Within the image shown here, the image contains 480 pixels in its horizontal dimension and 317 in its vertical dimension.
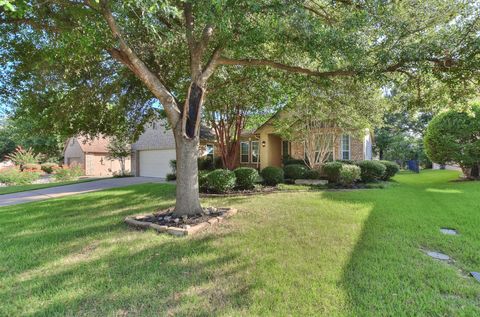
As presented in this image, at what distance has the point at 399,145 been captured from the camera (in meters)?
25.6

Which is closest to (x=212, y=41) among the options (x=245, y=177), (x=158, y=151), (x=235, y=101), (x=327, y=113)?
(x=235, y=101)

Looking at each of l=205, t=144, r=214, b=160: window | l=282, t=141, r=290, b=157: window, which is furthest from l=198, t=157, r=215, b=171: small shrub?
l=282, t=141, r=290, b=157: window

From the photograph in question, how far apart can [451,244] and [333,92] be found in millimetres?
6395

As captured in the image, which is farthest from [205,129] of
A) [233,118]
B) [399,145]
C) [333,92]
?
[399,145]

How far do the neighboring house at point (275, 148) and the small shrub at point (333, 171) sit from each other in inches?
118

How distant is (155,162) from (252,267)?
18860 millimetres

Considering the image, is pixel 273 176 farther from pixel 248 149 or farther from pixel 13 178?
pixel 13 178

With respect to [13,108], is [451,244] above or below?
below

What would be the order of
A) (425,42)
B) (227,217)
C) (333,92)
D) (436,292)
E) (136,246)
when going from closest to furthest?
(436,292)
(136,246)
(425,42)
(227,217)
(333,92)

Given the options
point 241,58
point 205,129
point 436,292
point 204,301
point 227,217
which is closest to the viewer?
point 204,301

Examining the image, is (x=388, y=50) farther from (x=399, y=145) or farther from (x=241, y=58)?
(x=399, y=145)

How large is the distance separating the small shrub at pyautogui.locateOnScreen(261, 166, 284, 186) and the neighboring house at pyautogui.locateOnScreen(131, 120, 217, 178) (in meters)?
6.70

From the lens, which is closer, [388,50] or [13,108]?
[388,50]

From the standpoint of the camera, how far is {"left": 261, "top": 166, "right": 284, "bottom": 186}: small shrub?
12.4 m
